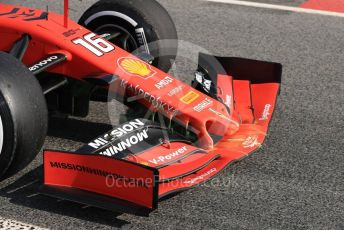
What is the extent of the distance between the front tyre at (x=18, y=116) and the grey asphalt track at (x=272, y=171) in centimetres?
26

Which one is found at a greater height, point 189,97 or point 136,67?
point 136,67

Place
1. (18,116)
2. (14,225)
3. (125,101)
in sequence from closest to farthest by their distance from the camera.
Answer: (14,225), (18,116), (125,101)

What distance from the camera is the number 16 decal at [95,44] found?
493 centimetres

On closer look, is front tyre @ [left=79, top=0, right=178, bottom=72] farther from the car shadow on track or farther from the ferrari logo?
the car shadow on track

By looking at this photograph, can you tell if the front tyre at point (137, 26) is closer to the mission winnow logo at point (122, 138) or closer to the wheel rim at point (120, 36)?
the wheel rim at point (120, 36)

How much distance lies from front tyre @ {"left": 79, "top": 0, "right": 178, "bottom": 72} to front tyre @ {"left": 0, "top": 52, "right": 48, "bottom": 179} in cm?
128

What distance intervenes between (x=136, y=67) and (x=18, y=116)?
40.7 inches

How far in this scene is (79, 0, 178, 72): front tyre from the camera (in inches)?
215

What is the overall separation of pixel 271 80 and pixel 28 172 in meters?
1.83

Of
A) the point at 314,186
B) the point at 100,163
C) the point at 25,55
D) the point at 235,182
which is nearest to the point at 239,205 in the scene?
the point at 235,182

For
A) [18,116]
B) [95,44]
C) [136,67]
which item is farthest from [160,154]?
[95,44]

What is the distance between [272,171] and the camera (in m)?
4.73

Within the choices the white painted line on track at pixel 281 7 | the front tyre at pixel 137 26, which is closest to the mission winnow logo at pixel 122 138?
the front tyre at pixel 137 26

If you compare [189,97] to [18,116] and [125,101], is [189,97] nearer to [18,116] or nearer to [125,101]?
[125,101]
